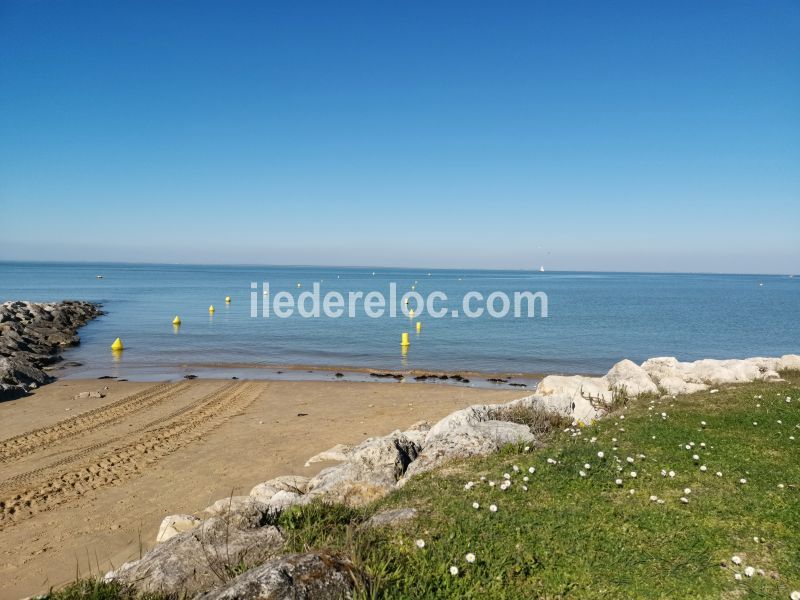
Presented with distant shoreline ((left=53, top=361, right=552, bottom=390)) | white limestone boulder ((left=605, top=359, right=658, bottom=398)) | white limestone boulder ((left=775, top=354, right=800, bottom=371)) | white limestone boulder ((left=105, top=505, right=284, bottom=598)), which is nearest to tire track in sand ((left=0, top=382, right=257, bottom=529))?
white limestone boulder ((left=105, top=505, right=284, bottom=598))

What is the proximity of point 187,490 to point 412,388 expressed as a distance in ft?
44.4

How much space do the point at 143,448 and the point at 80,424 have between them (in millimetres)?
4108

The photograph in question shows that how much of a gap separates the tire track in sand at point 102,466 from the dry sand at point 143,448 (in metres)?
0.03

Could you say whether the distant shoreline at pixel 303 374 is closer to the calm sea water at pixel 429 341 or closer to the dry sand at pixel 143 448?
the calm sea water at pixel 429 341

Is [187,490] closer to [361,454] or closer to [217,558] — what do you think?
[361,454]

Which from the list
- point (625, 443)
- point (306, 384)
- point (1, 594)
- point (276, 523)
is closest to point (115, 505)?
point (1, 594)

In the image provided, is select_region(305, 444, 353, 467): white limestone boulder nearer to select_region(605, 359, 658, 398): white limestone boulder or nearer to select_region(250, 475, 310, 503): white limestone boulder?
select_region(250, 475, 310, 503): white limestone boulder

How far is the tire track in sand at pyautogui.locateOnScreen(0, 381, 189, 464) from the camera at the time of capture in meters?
14.4

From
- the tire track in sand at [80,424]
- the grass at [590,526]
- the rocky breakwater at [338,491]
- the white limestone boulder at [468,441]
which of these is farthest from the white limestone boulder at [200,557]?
the tire track in sand at [80,424]

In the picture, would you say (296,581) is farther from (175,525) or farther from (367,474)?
(175,525)

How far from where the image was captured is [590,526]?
5.92 m

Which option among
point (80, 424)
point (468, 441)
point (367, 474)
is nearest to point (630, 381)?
point (468, 441)

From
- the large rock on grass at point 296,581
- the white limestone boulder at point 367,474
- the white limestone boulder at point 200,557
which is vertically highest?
the large rock on grass at point 296,581

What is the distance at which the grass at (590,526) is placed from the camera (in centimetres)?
485
